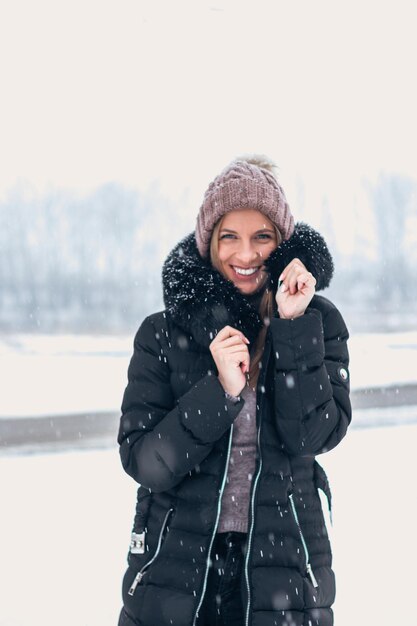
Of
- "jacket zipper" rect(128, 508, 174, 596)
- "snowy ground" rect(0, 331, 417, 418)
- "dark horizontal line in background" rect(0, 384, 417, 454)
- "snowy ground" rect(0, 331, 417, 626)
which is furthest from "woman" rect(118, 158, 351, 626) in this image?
"snowy ground" rect(0, 331, 417, 418)

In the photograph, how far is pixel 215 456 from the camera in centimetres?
138

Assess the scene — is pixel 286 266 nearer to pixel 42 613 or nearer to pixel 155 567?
pixel 155 567

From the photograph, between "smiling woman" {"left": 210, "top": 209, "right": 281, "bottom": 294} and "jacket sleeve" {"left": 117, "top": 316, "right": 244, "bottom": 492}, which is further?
"smiling woman" {"left": 210, "top": 209, "right": 281, "bottom": 294}

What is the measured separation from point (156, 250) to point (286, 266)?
1157 centimetres

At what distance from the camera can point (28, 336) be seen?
11.5 m

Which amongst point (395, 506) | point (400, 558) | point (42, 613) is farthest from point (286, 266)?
point (395, 506)

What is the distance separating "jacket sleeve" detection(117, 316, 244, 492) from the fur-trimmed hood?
0.29 feet

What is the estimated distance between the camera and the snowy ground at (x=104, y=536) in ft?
9.47

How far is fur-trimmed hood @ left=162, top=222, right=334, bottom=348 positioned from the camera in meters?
1.46

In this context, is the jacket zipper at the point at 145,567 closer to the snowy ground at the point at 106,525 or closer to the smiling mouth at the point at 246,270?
the smiling mouth at the point at 246,270

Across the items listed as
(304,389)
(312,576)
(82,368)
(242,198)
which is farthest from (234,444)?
(82,368)

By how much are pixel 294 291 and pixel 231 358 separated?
0.66 feet

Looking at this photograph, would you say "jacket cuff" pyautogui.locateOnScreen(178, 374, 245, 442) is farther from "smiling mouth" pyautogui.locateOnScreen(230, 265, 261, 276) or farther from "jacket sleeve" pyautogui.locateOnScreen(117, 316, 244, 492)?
"smiling mouth" pyautogui.locateOnScreen(230, 265, 261, 276)

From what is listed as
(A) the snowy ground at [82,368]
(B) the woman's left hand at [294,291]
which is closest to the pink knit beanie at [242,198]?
(B) the woman's left hand at [294,291]
